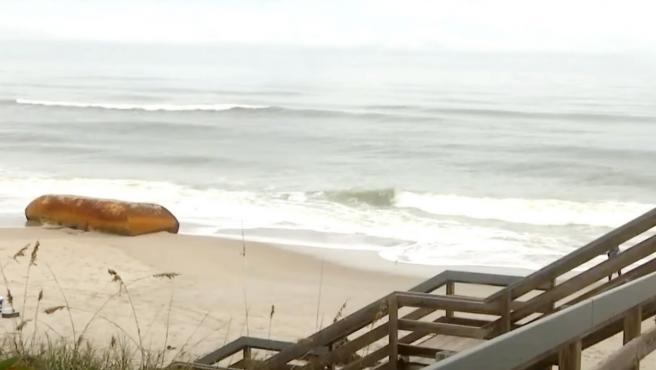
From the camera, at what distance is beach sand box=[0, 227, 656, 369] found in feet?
32.4

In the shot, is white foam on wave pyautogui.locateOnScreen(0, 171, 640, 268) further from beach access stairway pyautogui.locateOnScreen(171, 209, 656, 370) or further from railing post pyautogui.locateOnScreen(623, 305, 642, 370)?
railing post pyautogui.locateOnScreen(623, 305, 642, 370)

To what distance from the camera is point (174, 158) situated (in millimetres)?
29875

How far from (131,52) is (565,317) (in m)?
124

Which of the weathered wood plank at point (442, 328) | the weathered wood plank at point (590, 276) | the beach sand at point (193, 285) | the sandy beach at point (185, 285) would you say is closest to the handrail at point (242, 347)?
the weathered wood plank at point (442, 328)

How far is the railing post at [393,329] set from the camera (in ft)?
18.4

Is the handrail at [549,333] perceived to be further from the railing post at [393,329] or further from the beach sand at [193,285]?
the beach sand at [193,285]

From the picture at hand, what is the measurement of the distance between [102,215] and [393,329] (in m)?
10.8

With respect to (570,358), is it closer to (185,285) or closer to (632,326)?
(632,326)

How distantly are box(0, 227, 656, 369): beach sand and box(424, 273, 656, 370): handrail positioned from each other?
5.83 meters

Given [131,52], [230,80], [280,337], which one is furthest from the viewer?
[131,52]

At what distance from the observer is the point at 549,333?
226cm

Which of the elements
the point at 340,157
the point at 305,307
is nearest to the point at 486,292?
the point at 305,307

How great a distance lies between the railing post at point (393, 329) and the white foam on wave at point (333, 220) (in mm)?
8266

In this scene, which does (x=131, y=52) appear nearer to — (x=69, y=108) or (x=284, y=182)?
(x=69, y=108)
